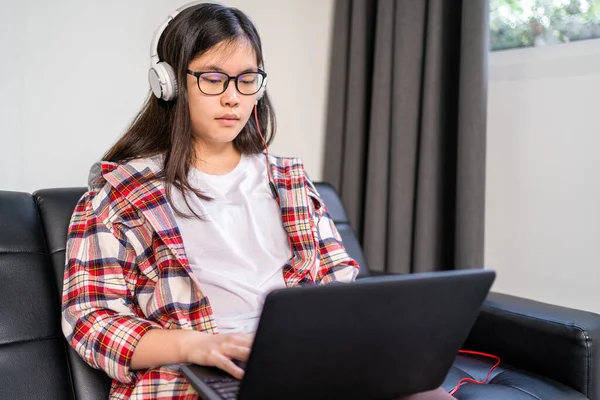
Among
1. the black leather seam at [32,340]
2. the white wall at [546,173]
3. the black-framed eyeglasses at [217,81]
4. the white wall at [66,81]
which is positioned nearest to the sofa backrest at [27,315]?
the black leather seam at [32,340]

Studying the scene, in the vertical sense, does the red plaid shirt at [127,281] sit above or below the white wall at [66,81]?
below

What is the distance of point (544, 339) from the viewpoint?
1.32 meters

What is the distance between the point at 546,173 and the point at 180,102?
1.25 m

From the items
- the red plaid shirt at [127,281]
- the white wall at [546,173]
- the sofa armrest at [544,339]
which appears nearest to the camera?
the red plaid shirt at [127,281]

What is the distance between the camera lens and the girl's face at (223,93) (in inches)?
47.0

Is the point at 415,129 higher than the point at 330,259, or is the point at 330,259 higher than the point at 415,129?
the point at 415,129

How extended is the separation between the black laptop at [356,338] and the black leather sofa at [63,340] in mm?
417

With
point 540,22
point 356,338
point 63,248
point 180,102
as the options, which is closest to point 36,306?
point 63,248

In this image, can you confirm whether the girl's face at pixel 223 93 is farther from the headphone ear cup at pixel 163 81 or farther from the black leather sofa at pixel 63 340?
the black leather sofa at pixel 63 340

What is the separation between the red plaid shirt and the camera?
104cm

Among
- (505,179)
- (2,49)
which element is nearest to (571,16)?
(505,179)

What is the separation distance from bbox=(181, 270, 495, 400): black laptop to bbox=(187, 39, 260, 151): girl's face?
1.71 ft

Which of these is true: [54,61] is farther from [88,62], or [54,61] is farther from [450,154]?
[450,154]

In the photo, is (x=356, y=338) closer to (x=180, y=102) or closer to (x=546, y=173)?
(x=180, y=102)
